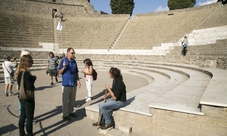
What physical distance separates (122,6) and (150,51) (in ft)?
73.8

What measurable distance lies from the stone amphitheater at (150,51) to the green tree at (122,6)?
28.7 ft

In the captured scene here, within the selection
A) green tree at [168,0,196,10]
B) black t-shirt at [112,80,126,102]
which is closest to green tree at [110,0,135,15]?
green tree at [168,0,196,10]

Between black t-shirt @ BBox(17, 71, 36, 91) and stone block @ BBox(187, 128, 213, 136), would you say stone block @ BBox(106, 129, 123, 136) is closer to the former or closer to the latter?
stone block @ BBox(187, 128, 213, 136)

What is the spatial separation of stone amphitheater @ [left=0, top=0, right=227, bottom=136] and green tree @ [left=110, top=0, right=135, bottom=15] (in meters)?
8.75

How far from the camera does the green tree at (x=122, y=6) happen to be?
115 feet

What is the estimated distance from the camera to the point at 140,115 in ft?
11.7

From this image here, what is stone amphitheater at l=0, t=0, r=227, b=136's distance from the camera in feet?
10.6

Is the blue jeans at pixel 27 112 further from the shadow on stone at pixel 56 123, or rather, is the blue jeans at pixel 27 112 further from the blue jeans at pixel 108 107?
the blue jeans at pixel 108 107

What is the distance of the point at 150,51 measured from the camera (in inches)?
650

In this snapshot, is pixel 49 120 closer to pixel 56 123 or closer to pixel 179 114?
pixel 56 123

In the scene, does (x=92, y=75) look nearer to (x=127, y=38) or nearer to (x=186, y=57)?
(x=186, y=57)

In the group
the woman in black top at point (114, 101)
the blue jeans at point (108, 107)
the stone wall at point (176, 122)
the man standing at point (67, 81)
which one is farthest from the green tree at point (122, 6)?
the stone wall at point (176, 122)

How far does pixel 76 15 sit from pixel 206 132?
93.1ft

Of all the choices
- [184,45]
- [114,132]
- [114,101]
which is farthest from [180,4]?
[114,132]
